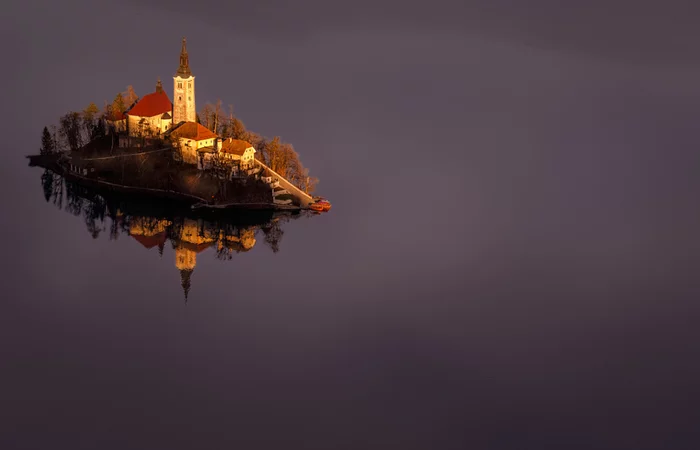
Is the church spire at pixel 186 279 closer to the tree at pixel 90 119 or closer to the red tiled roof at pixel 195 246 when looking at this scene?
the red tiled roof at pixel 195 246

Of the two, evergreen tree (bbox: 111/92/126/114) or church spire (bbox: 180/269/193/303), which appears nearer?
church spire (bbox: 180/269/193/303)

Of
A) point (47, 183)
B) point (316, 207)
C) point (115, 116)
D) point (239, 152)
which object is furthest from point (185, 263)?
point (115, 116)

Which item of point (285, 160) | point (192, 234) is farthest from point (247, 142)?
point (192, 234)

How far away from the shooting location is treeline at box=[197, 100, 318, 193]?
93.8m

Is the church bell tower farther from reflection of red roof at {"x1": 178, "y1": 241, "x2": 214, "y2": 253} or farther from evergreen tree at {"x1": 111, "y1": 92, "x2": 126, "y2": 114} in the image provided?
reflection of red roof at {"x1": 178, "y1": 241, "x2": 214, "y2": 253}

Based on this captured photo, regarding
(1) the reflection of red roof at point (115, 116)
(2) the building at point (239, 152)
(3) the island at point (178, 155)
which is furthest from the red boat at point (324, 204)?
(1) the reflection of red roof at point (115, 116)

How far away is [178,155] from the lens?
3799 inches

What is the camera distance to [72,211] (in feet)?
294

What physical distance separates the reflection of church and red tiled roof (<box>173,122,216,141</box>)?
9.62 metres

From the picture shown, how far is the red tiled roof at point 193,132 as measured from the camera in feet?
315

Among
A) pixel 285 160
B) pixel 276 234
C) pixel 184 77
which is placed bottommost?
pixel 276 234

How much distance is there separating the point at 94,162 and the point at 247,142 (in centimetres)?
1249

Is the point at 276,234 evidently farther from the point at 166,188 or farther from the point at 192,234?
the point at 166,188

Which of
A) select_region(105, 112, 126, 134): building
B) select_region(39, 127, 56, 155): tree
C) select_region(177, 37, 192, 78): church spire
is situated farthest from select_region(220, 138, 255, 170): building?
select_region(39, 127, 56, 155): tree
